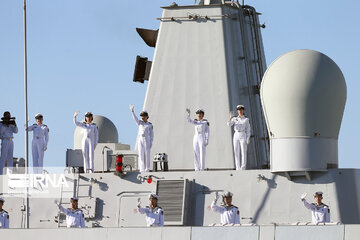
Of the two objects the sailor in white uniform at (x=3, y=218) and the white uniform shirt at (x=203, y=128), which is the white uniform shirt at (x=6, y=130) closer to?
the sailor in white uniform at (x=3, y=218)

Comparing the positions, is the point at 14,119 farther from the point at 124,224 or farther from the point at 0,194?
the point at 124,224

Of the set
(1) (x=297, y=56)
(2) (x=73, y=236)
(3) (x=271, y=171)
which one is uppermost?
(1) (x=297, y=56)

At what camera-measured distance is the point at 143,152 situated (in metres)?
25.6

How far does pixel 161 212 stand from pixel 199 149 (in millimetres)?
3258

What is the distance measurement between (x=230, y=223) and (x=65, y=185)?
500 centimetres

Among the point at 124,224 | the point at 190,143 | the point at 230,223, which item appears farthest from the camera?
the point at 190,143

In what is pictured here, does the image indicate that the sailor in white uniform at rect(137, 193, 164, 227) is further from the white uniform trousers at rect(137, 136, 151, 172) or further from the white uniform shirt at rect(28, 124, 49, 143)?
the white uniform shirt at rect(28, 124, 49, 143)

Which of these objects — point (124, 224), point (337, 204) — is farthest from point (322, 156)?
point (124, 224)

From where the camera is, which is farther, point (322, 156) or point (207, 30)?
point (207, 30)

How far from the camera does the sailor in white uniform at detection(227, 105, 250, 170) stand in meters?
24.8

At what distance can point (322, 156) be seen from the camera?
74.2 ft

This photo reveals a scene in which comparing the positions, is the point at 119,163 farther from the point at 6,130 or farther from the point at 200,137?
the point at 6,130

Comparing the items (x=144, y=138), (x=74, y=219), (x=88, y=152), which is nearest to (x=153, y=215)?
(x=74, y=219)

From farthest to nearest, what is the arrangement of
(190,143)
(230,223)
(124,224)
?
(190,143) → (124,224) → (230,223)
